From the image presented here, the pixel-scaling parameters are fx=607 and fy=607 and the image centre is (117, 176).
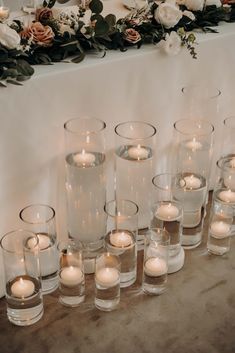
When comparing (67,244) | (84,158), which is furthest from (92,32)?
(67,244)

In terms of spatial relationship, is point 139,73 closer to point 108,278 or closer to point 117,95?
point 117,95

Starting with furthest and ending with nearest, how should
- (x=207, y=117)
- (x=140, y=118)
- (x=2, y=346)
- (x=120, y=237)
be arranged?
1. (x=207, y=117)
2. (x=140, y=118)
3. (x=120, y=237)
4. (x=2, y=346)

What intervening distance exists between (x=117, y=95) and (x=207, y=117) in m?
0.34

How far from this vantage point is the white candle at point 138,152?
1572 mm

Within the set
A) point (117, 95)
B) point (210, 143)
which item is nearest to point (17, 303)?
point (117, 95)

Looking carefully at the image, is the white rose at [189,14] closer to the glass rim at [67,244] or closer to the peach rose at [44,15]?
the peach rose at [44,15]

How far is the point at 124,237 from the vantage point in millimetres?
1498

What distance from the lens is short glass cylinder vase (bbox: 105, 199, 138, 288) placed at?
1.48 metres

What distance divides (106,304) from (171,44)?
0.70m

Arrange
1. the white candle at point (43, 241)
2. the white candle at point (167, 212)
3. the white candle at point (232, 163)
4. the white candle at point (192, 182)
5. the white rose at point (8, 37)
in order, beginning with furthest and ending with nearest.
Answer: the white candle at point (232, 163) < the white candle at point (192, 182) < the white candle at point (167, 212) < the white candle at point (43, 241) < the white rose at point (8, 37)

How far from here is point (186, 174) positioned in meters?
1.74

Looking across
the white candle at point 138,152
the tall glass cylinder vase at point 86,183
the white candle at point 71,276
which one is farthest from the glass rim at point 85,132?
the white candle at point 71,276

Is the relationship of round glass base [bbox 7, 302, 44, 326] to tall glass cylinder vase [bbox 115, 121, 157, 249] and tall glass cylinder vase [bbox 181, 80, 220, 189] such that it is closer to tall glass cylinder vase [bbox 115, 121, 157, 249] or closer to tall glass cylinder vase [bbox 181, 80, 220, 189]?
tall glass cylinder vase [bbox 115, 121, 157, 249]

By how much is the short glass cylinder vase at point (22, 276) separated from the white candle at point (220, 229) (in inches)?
20.1
